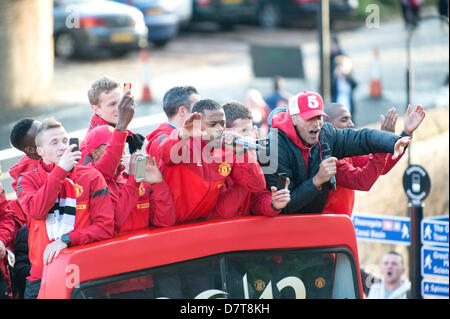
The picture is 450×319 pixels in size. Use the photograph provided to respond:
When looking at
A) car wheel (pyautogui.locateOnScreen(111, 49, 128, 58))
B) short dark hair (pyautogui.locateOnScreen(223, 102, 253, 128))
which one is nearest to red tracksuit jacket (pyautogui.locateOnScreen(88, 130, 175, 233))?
short dark hair (pyautogui.locateOnScreen(223, 102, 253, 128))

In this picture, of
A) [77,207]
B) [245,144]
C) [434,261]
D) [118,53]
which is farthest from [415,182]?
[118,53]

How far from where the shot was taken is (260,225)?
4.37 m

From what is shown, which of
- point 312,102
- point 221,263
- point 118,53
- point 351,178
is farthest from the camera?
point 118,53

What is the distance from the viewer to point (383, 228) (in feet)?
27.3

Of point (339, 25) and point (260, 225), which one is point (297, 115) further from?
point (339, 25)

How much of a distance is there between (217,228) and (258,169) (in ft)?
1.58

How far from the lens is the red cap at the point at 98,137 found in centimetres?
470

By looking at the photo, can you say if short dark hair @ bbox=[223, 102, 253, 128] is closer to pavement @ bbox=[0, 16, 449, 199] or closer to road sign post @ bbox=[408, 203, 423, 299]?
road sign post @ bbox=[408, 203, 423, 299]

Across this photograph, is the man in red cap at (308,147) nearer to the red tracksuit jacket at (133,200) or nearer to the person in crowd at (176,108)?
the person in crowd at (176,108)

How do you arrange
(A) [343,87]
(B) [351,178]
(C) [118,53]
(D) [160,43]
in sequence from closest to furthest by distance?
(B) [351,178] → (A) [343,87] → (C) [118,53] → (D) [160,43]

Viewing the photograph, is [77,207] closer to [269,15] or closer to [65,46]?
[65,46]

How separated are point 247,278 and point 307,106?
110 cm

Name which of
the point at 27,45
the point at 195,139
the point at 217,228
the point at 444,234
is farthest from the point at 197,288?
the point at 27,45

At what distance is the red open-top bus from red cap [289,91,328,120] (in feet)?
1.99
